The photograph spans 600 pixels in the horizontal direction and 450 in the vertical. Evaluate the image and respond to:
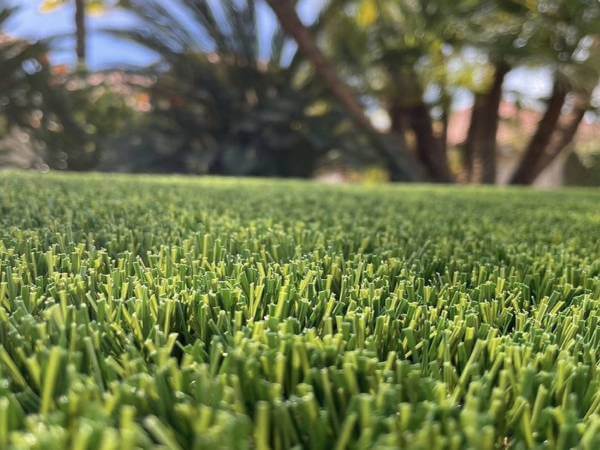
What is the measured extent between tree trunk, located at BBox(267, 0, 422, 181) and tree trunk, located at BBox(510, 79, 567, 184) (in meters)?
2.30

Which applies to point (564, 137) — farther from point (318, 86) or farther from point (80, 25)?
point (80, 25)

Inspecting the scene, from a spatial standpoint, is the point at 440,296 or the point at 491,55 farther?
the point at 491,55

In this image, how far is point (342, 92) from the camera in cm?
942

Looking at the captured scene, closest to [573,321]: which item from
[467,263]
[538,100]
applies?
[467,263]

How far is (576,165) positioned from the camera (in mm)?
15883

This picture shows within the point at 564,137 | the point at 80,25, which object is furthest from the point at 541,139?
the point at 80,25

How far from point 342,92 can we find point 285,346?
8.98 m

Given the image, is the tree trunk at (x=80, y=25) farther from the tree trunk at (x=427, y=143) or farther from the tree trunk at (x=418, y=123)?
the tree trunk at (x=427, y=143)

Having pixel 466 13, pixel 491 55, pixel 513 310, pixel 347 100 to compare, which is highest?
pixel 466 13

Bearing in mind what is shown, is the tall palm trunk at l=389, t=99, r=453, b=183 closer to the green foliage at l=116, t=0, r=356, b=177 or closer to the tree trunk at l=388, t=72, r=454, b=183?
the tree trunk at l=388, t=72, r=454, b=183

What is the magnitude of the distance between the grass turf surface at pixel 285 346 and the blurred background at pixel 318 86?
8113mm

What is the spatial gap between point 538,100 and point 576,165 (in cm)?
538

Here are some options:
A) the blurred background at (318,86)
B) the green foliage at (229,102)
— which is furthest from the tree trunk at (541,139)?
the green foliage at (229,102)

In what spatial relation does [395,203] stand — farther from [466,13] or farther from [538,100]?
[538,100]
